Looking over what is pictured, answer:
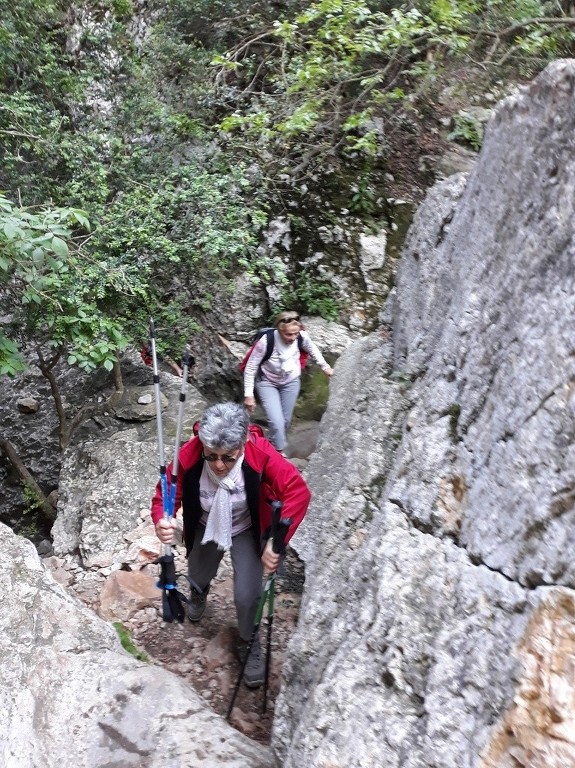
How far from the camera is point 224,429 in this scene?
11.5 feet

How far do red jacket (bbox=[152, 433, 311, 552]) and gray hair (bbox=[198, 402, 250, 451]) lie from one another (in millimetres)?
283

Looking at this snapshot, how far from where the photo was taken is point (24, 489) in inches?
340

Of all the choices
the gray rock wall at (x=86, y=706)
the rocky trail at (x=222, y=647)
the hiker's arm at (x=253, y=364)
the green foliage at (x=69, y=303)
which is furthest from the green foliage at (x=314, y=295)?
the gray rock wall at (x=86, y=706)

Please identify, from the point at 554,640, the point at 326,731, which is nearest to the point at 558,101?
the point at 554,640

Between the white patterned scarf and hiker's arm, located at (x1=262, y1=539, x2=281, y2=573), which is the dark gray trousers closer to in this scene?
the white patterned scarf

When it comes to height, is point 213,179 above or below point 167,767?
above

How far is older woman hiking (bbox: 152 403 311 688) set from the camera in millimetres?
3609

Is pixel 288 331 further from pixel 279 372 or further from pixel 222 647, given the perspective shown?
pixel 222 647

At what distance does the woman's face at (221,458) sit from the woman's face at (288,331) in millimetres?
2884

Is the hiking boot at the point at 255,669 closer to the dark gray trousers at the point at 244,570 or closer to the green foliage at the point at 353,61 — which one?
the dark gray trousers at the point at 244,570

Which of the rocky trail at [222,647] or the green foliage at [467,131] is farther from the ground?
the green foliage at [467,131]

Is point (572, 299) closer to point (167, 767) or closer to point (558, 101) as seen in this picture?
point (558, 101)

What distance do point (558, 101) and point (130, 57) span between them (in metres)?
9.49

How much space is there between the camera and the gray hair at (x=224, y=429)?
351 cm
